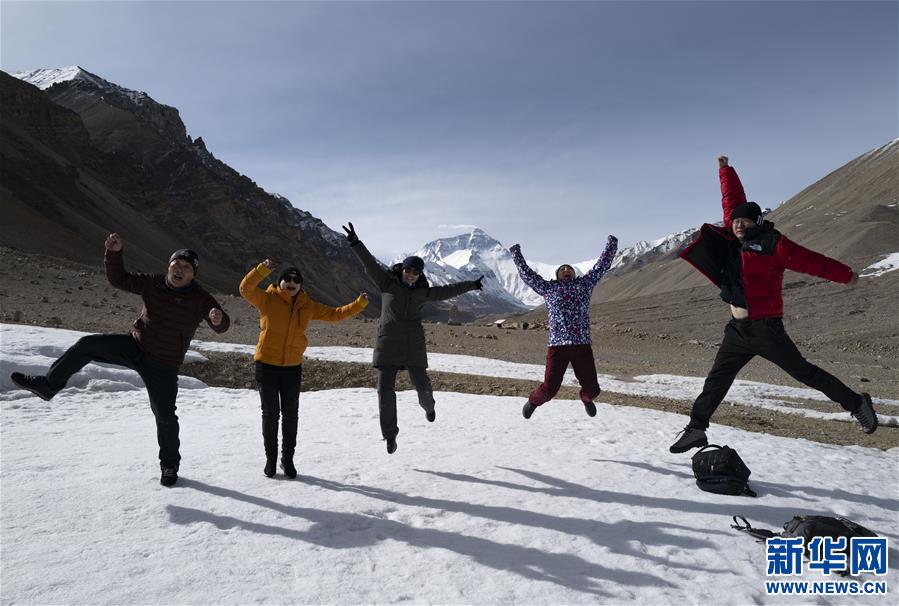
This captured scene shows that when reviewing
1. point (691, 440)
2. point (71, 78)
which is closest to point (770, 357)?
point (691, 440)

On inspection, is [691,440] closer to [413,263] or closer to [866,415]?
[866,415]

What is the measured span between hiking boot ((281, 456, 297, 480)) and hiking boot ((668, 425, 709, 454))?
4476 mm

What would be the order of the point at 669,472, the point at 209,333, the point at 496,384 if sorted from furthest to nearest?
the point at 209,333 → the point at 496,384 → the point at 669,472

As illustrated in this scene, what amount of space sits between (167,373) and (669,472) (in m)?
6.08

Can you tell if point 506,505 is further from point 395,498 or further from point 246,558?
point 246,558

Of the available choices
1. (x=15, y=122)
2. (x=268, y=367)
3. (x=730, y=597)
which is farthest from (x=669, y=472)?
(x=15, y=122)

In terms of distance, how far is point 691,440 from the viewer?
258 inches

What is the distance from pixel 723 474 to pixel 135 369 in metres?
6.58

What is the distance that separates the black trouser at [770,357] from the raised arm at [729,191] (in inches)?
50.0

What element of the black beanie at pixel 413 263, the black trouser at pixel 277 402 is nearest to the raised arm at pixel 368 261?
the black beanie at pixel 413 263

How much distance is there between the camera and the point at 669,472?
692cm

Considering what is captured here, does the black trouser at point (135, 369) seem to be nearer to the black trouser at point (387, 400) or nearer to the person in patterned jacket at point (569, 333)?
the black trouser at point (387, 400)

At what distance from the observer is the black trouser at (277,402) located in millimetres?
6207

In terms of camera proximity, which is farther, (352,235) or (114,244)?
(352,235)
